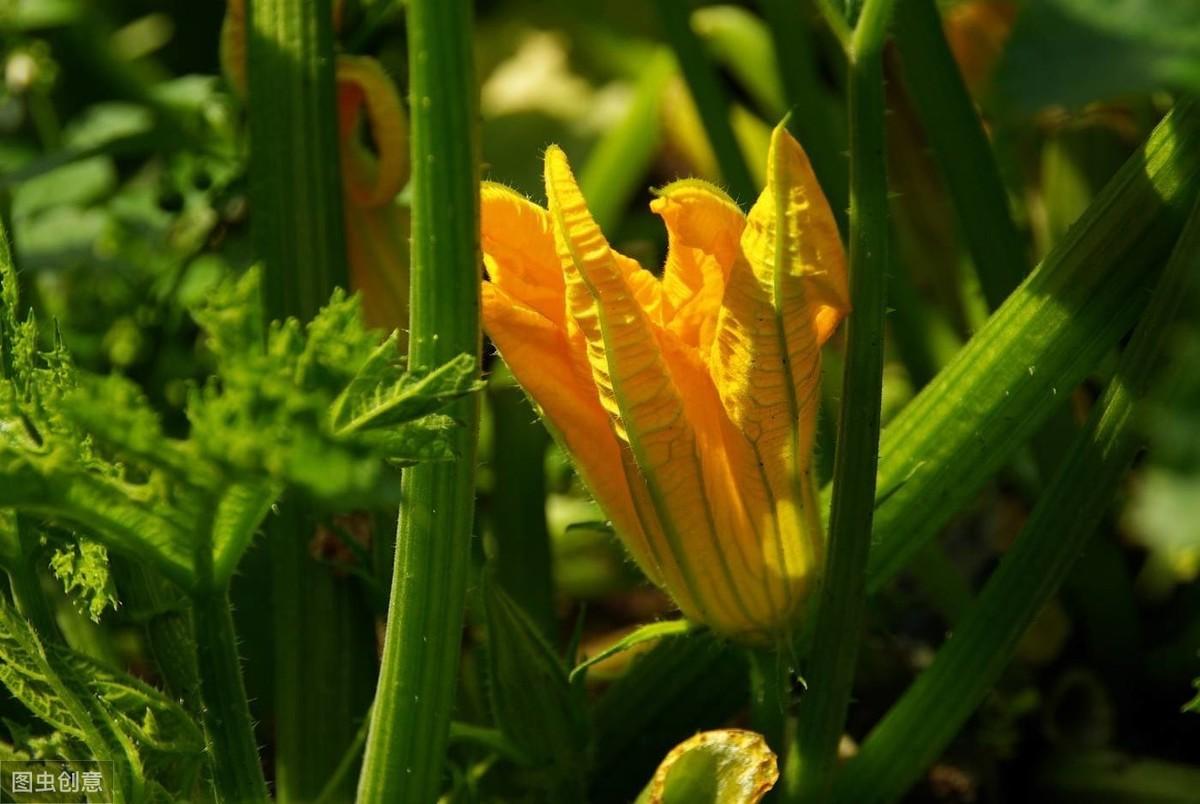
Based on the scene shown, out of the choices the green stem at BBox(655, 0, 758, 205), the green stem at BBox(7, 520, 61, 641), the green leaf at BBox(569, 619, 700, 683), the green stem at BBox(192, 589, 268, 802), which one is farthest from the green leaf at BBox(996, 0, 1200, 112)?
the green stem at BBox(655, 0, 758, 205)

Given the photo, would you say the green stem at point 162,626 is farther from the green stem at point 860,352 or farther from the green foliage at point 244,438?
the green stem at point 860,352

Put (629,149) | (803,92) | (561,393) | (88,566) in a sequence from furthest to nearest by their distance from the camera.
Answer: (629,149) < (803,92) < (561,393) < (88,566)

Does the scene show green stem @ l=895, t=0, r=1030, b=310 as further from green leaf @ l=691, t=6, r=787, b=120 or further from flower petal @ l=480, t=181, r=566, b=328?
green leaf @ l=691, t=6, r=787, b=120

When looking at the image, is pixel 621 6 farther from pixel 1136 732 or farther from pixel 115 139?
pixel 1136 732

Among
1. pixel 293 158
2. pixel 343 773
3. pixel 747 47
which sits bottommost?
pixel 343 773

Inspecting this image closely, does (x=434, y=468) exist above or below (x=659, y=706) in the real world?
above

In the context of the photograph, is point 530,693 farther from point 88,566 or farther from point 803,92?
point 803,92

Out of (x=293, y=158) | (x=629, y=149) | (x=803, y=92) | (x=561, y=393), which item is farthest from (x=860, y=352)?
(x=629, y=149)
